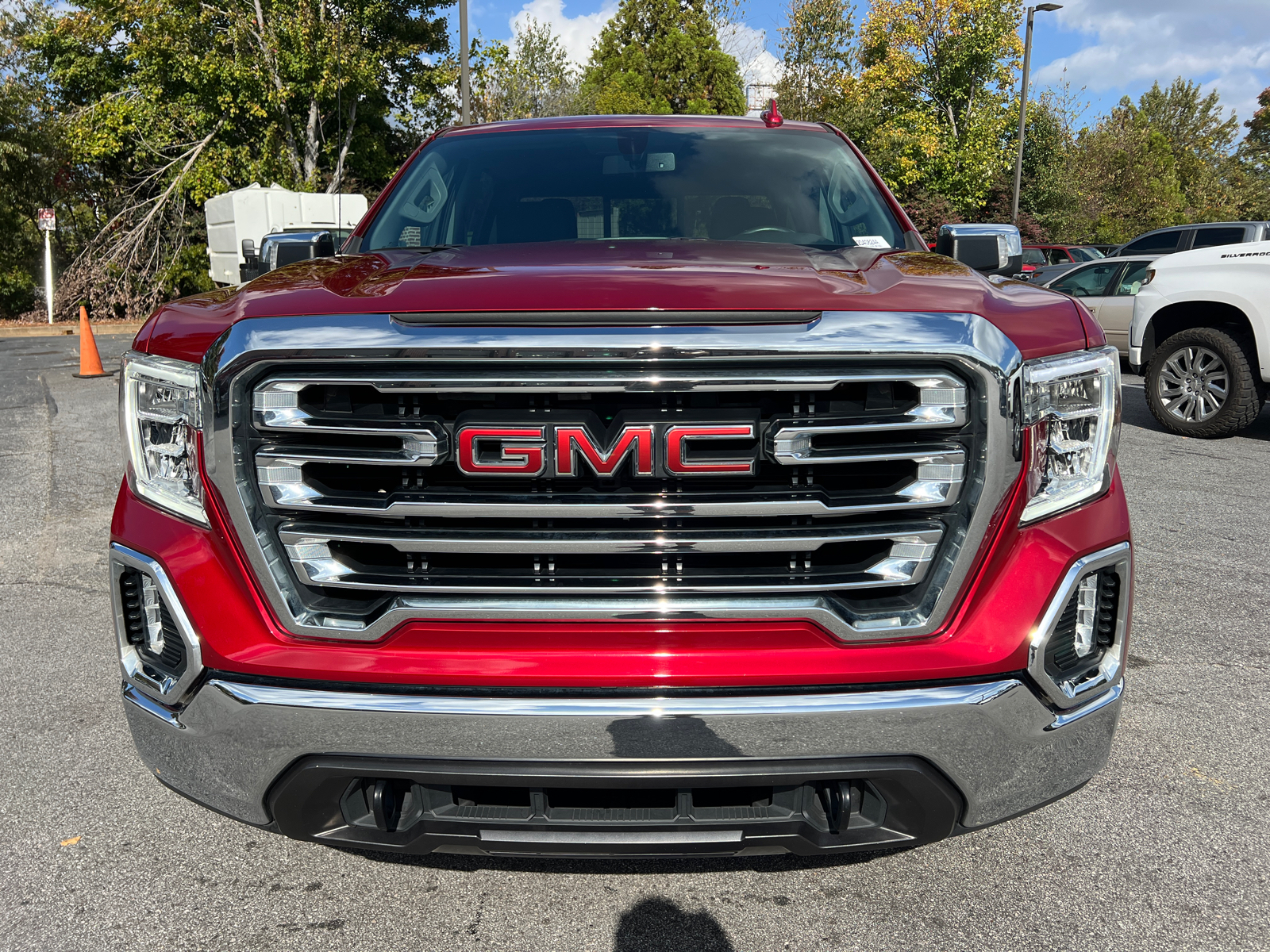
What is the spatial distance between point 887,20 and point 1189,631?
33.1 metres

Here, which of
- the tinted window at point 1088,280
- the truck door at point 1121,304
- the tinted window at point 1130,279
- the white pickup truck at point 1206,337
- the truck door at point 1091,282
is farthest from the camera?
the tinted window at point 1088,280

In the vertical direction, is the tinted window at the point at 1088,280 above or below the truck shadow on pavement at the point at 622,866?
above

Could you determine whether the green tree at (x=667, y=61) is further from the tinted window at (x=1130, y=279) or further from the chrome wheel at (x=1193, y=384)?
the chrome wheel at (x=1193, y=384)

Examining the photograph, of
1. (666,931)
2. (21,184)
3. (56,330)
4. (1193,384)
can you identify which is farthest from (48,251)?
(666,931)

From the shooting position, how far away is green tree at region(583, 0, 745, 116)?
4844 cm

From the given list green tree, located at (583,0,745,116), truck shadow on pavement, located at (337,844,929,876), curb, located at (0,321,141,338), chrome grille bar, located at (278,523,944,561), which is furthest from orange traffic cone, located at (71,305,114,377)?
green tree, located at (583,0,745,116)

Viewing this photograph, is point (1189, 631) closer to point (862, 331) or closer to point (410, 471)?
point (862, 331)

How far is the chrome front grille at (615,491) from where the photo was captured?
187cm

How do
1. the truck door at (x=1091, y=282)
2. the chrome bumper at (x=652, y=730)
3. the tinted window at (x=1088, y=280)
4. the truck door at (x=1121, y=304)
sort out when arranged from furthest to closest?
1. the tinted window at (x=1088, y=280)
2. the truck door at (x=1091, y=282)
3. the truck door at (x=1121, y=304)
4. the chrome bumper at (x=652, y=730)

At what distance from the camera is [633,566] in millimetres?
1962

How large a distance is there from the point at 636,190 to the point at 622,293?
1531mm

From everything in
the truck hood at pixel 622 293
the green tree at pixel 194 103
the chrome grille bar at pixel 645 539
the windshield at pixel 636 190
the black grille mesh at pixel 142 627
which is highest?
the green tree at pixel 194 103

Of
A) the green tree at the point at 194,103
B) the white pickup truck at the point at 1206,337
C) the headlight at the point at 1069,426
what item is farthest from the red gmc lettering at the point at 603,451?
the green tree at the point at 194,103

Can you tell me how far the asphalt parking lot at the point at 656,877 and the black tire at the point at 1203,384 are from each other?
5.53m
